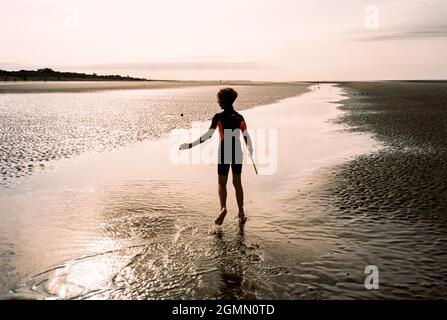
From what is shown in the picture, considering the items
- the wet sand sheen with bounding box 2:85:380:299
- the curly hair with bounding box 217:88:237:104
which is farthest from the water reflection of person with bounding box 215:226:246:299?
the curly hair with bounding box 217:88:237:104

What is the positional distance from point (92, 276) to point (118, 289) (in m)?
Answer: 0.57

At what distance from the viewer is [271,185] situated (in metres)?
10.7

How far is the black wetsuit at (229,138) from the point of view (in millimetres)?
7484

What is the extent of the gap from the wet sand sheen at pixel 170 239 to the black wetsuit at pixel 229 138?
1.16 metres

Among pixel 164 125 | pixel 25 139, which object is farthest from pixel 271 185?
pixel 164 125

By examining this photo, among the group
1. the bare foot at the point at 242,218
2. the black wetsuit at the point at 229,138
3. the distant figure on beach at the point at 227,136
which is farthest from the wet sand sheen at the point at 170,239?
the black wetsuit at the point at 229,138

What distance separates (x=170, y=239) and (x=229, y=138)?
2.14 metres

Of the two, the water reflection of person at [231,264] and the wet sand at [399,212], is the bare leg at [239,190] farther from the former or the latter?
the wet sand at [399,212]

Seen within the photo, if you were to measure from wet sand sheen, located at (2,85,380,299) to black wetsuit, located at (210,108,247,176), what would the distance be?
3.80 ft

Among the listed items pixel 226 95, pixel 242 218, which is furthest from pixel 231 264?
pixel 226 95

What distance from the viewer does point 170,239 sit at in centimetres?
681

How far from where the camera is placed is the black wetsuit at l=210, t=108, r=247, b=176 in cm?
748

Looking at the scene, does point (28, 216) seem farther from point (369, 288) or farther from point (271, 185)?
point (369, 288)

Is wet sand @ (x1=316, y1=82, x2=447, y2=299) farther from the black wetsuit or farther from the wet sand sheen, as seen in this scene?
the black wetsuit
